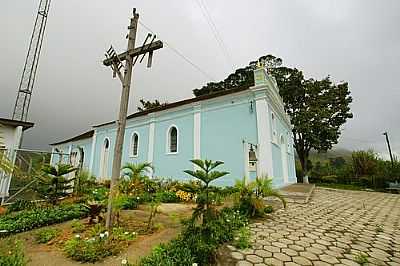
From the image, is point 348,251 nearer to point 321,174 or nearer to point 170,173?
point 170,173

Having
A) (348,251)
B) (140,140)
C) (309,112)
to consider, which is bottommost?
(348,251)

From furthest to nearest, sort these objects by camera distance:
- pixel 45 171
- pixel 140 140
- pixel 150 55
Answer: pixel 140 140 → pixel 45 171 → pixel 150 55

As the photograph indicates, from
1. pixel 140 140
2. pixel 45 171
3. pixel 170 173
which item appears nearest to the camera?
pixel 45 171

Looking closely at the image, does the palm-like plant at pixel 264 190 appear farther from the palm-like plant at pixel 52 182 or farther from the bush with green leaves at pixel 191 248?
the palm-like plant at pixel 52 182

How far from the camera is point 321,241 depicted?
12.8 ft

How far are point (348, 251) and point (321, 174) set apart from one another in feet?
85.7

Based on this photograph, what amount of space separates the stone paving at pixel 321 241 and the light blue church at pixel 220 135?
303 cm

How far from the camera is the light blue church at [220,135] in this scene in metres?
10.5

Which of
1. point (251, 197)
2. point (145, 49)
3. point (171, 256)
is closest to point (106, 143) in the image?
point (145, 49)

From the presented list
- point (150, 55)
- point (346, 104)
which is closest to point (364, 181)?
point (346, 104)

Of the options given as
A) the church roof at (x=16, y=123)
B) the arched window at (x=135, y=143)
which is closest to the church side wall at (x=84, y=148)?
the arched window at (x=135, y=143)

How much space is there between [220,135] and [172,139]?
167 inches

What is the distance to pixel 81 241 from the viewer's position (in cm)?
342

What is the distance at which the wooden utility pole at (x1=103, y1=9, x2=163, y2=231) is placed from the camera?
4488 mm
